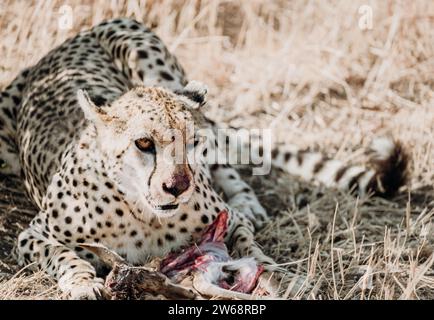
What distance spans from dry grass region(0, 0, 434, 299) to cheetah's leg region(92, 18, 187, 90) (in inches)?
23.7

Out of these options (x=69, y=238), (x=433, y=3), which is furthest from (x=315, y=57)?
(x=69, y=238)

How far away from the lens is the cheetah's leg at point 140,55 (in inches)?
197

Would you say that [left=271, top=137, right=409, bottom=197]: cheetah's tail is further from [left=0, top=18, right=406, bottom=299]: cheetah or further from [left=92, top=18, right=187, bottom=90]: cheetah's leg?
[left=92, top=18, right=187, bottom=90]: cheetah's leg

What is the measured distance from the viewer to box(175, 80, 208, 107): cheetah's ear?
3982 mm

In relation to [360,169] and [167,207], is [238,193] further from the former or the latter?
[167,207]

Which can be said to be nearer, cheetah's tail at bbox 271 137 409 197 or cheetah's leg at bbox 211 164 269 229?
cheetah's leg at bbox 211 164 269 229

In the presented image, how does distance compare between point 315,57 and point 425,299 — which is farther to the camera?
point 315,57

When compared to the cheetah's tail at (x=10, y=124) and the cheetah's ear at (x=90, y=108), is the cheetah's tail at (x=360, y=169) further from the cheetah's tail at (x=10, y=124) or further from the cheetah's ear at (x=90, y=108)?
the cheetah's ear at (x=90, y=108)

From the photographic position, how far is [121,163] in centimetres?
375

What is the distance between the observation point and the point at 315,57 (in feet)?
20.6

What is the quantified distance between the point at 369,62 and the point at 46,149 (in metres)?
2.39

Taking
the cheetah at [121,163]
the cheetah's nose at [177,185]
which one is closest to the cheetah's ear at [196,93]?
the cheetah at [121,163]

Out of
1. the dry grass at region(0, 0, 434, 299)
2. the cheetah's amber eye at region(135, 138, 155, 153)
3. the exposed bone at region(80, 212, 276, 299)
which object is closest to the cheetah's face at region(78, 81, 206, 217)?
the cheetah's amber eye at region(135, 138, 155, 153)
